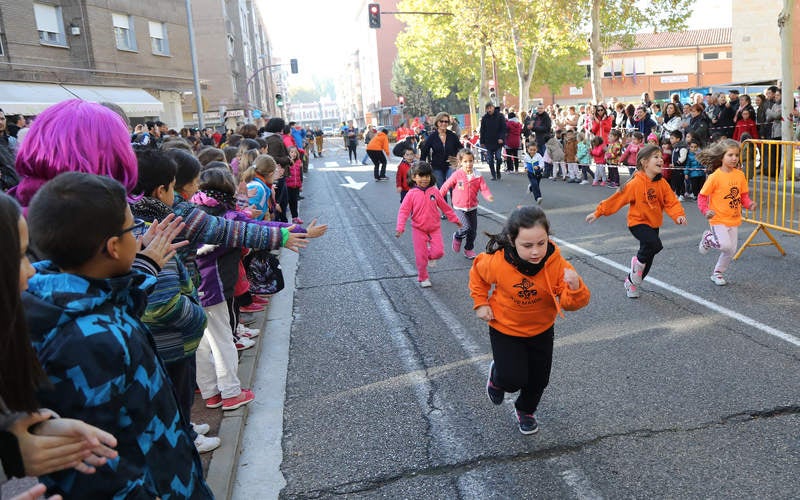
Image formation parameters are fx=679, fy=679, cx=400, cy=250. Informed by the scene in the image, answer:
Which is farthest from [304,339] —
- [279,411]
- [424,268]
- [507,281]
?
[507,281]

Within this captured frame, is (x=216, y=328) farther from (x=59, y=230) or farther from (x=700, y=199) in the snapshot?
(x=700, y=199)

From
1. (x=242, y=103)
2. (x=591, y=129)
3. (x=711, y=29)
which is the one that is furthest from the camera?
(x=711, y=29)

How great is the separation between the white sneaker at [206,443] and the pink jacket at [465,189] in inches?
223

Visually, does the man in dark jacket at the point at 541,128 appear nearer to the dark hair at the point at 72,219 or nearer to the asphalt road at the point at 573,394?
the asphalt road at the point at 573,394

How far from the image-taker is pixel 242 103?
182 feet

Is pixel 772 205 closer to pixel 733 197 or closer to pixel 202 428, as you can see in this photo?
pixel 733 197

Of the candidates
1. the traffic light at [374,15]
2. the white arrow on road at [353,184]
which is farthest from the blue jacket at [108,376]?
the traffic light at [374,15]

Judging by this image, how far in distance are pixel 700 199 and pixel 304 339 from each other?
4.42 metres

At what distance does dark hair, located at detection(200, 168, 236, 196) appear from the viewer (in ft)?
15.0

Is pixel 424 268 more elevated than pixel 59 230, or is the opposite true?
pixel 59 230

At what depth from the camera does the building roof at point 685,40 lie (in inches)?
2879

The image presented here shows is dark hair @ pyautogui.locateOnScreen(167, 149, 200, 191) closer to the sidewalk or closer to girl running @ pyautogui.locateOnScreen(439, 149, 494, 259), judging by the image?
the sidewalk

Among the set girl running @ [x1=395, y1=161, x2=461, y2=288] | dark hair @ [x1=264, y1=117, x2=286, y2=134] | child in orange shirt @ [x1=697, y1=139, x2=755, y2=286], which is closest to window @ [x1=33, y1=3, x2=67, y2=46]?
dark hair @ [x1=264, y1=117, x2=286, y2=134]

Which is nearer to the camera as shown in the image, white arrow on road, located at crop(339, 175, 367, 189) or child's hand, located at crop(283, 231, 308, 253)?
child's hand, located at crop(283, 231, 308, 253)
